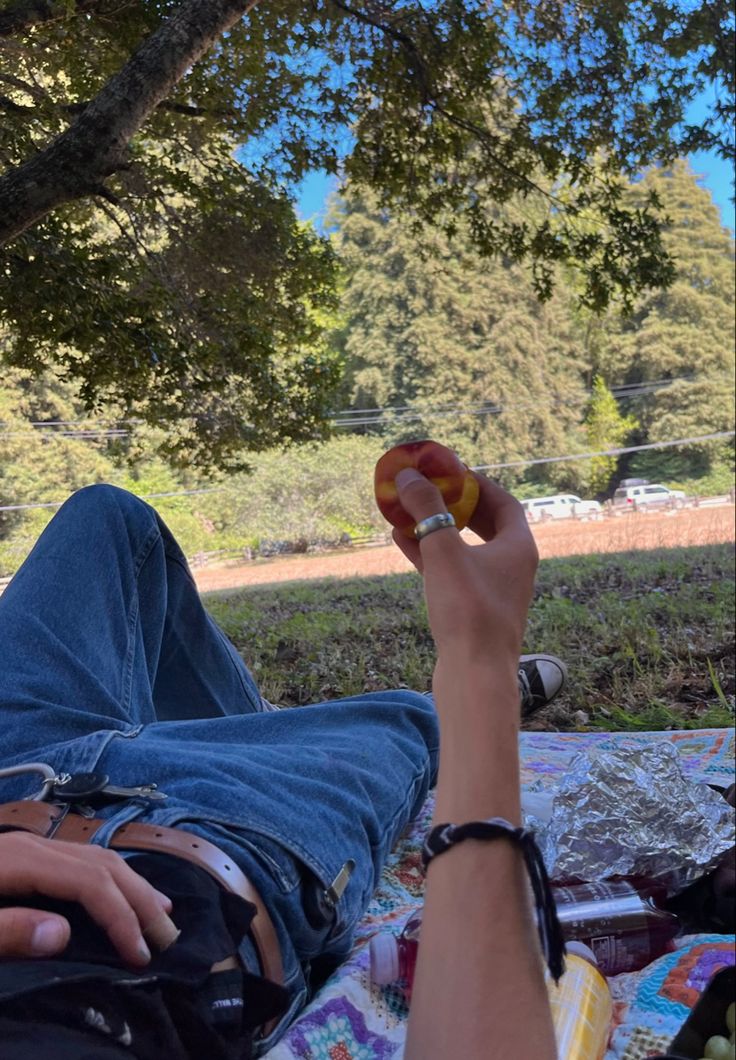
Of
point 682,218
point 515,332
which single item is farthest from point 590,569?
point 682,218

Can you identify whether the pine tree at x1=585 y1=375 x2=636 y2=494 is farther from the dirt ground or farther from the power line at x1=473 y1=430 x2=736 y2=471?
the dirt ground

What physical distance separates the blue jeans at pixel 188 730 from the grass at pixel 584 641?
176 cm

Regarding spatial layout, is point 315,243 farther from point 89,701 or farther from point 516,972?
point 516,972

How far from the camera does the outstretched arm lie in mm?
745

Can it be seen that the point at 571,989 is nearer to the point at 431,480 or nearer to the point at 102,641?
the point at 431,480

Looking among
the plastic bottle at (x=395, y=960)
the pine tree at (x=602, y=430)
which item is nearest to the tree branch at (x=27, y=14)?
the plastic bottle at (x=395, y=960)

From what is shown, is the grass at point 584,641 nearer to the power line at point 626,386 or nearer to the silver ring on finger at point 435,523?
the silver ring on finger at point 435,523

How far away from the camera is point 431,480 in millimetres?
1012

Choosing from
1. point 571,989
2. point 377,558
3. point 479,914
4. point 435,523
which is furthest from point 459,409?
point 479,914

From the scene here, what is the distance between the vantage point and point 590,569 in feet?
24.0

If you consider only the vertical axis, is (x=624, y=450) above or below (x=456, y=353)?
below

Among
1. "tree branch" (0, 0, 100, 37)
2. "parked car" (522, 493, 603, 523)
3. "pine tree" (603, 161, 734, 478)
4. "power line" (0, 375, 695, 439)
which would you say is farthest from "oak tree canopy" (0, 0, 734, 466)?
"pine tree" (603, 161, 734, 478)

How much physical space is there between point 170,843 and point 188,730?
18.3 inches

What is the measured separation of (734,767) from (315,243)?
13.0ft
